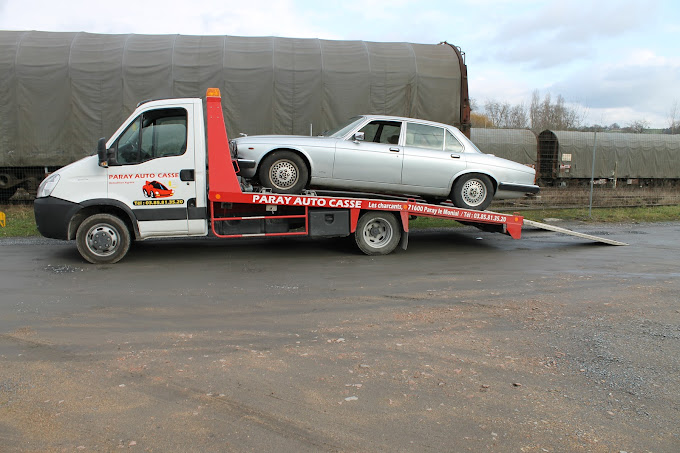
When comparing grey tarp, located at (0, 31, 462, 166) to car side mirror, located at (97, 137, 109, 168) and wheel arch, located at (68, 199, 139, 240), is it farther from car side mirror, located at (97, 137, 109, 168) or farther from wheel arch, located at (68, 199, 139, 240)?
car side mirror, located at (97, 137, 109, 168)

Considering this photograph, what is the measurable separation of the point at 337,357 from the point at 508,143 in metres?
22.2

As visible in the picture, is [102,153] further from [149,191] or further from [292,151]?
[292,151]

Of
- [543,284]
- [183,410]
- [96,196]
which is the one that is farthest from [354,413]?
[96,196]

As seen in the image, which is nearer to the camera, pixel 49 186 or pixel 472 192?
pixel 49 186

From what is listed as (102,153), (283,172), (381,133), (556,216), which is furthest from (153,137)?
(556,216)

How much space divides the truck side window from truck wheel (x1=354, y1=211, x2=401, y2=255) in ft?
9.96

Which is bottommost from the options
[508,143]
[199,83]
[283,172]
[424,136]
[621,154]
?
[283,172]

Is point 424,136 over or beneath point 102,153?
over

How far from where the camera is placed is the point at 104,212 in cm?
805

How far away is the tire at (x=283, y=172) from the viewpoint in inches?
324

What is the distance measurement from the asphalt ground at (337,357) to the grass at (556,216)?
3323mm

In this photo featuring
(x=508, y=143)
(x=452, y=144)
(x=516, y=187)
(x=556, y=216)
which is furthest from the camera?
(x=508, y=143)

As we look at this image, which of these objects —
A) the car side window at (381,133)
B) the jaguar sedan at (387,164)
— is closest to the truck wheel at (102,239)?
the jaguar sedan at (387,164)

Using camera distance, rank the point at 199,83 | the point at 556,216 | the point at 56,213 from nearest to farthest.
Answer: the point at 56,213
the point at 199,83
the point at 556,216
